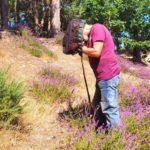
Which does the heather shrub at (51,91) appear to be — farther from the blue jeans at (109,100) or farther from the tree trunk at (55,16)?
the tree trunk at (55,16)

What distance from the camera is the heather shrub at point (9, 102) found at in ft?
20.1

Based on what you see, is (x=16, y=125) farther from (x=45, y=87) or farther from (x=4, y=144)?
(x=45, y=87)

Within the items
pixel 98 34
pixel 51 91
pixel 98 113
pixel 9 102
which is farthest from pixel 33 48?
pixel 98 34

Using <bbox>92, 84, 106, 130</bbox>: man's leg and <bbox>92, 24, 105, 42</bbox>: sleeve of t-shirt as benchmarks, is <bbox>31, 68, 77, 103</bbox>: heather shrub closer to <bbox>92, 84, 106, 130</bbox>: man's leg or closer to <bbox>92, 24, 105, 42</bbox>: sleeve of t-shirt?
<bbox>92, 84, 106, 130</bbox>: man's leg

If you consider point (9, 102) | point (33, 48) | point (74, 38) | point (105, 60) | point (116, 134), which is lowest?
point (33, 48)

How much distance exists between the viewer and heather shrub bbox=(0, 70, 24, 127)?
6125 mm

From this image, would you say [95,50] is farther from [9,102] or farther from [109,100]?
[9,102]

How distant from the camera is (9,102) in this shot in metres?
6.22

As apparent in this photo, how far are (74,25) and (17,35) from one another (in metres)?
10.0

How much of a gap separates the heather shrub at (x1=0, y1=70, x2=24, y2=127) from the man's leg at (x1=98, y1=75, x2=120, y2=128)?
4.50 feet

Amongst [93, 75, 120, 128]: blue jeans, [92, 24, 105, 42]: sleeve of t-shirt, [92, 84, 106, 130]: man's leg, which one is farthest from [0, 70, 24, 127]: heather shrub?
[92, 24, 105, 42]: sleeve of t-shirt

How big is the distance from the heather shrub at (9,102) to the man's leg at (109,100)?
4.50ft

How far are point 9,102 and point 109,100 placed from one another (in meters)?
1.57

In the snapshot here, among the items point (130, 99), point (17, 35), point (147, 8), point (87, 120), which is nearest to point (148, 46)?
point (147, 8)
